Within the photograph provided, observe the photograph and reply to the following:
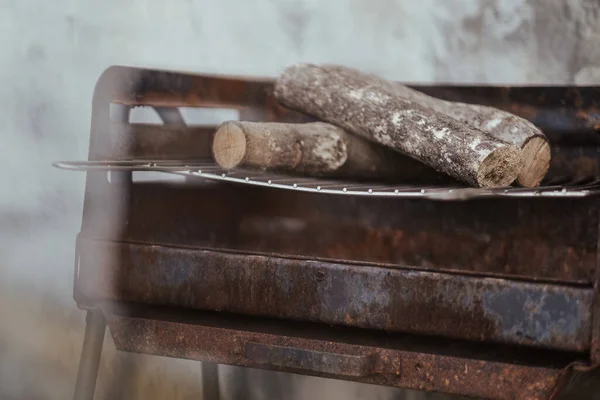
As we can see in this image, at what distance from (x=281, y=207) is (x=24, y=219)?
0.93m

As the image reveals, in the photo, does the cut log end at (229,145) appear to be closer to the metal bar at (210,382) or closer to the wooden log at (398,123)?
the wooden log at (398,123)

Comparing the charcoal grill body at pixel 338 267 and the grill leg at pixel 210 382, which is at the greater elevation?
the charcoal grill body at pixel 338 267

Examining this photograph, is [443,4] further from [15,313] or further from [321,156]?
[15,313]

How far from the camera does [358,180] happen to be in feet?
5.91

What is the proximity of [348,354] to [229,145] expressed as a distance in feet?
1.62

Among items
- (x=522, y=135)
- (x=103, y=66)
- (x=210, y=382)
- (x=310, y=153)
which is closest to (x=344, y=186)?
(x=310, y=153)

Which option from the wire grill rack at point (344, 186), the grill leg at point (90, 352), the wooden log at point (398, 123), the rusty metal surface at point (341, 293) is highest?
the wooden log at point (398, 123)

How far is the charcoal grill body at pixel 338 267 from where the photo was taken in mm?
1310

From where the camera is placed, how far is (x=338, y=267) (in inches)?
55.6

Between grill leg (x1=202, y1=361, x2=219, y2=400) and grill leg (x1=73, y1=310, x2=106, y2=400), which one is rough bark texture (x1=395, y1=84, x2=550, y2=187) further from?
grill leg (x1=202, y1=361, x2=219, y2=400)

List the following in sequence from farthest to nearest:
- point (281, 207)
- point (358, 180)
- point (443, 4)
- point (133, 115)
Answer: point (133, 115) → point (443, 4) → point (281, 207) → point (358, 180)

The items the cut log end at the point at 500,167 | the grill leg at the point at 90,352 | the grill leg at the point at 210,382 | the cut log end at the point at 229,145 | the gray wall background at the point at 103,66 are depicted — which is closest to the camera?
the cut log end at the point at 500,167

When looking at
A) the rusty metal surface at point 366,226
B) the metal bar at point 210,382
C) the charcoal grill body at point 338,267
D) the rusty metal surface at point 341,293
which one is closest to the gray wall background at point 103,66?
the metal bar at point 210,382

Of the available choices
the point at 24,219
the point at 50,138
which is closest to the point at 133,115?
the point at 50,138
